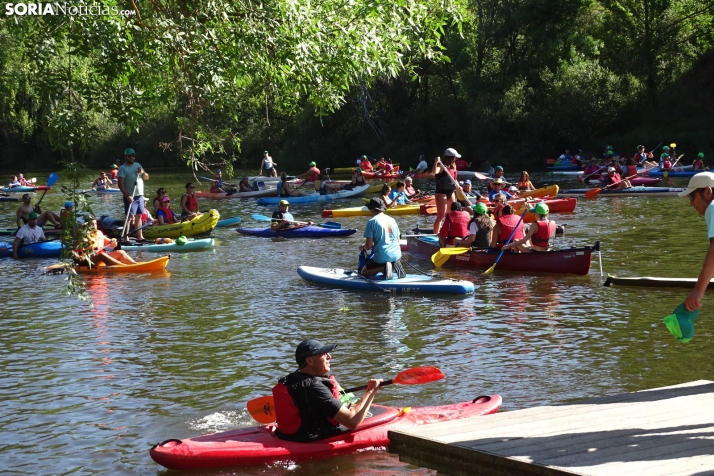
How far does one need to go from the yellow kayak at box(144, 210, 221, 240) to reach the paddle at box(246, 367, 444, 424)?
A: 12997 millimetres

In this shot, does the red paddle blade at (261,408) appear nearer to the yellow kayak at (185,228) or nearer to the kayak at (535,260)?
the kayak at (535,260)

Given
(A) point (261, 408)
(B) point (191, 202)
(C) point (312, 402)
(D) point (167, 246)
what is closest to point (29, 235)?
(D) point (167, 246)

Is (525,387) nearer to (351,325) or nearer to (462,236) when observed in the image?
(351,325)

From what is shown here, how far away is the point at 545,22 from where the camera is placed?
42.3m

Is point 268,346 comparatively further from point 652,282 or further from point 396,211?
point 396,211

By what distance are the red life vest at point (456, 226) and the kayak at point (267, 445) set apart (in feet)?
28.0

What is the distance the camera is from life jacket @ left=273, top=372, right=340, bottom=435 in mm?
6535

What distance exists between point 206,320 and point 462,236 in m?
5.25

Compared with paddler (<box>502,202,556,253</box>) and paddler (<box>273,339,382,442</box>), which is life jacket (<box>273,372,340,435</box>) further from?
paddler (<box>502,202,556,253</box>)

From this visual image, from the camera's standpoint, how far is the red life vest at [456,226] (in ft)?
50.9

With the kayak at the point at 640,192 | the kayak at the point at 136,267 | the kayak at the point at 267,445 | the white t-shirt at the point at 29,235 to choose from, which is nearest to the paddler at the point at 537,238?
the kayak at the point at 136,267

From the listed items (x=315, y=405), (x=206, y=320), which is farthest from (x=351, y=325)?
(x=315, y=405)

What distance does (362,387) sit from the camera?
7.23 metres

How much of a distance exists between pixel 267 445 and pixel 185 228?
1398 cm
